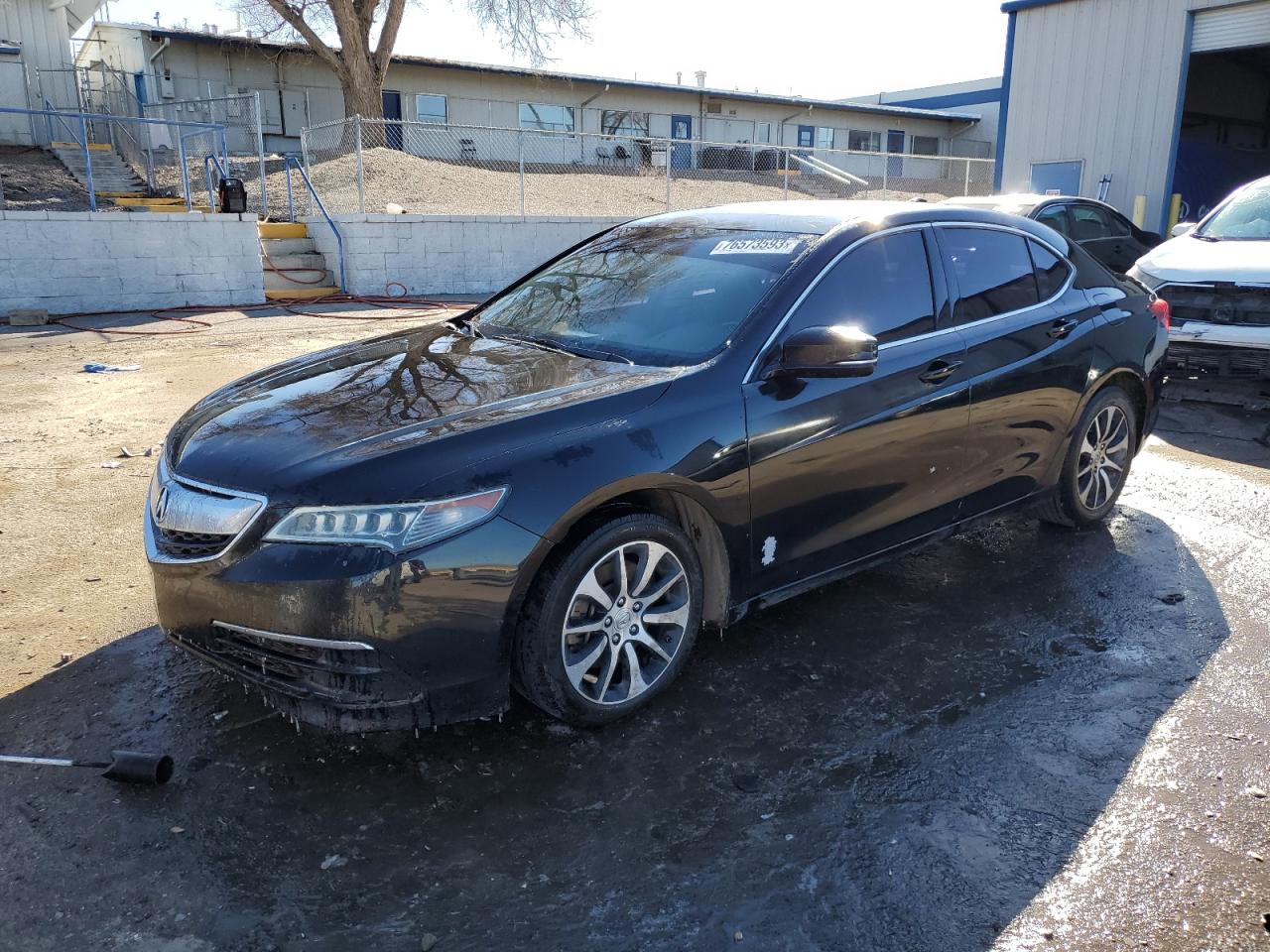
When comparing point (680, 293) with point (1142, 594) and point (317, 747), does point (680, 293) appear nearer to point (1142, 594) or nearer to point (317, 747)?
point (317, 747)

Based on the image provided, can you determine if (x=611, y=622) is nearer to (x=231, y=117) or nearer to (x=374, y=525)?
(x=374, y=525)

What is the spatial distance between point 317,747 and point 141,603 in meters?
1.60

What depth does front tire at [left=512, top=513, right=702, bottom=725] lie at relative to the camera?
118 inches

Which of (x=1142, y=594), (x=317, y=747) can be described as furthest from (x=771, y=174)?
(x=317, y=747)

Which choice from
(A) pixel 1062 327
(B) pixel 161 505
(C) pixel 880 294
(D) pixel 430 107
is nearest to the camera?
(B) pixel 161 505

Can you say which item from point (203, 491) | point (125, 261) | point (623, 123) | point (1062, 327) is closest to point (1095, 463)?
point (1062, 327)

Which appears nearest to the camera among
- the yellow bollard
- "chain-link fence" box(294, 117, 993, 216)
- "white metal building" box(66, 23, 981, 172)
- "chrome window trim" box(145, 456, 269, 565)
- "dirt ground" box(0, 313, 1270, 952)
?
"dirt ground" box(0, 313, 1270, 952)

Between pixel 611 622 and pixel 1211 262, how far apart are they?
697 centimetres

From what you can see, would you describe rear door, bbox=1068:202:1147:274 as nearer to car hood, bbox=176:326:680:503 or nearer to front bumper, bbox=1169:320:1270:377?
front bumper, bbox=1169:320:1270:377

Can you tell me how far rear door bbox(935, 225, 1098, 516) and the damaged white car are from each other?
3430 mm

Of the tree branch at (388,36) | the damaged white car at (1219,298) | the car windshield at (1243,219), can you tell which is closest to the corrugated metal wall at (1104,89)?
the car windshield at (1243,219)

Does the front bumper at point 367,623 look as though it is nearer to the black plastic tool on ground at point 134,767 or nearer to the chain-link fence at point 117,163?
the black plastic tool on ground at point 134,767

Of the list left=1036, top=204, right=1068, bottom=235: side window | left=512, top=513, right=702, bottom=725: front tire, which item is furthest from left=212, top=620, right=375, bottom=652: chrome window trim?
left=1036, top=204, right=1068, bottom=235: side window

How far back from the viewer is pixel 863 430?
12.1 ft
